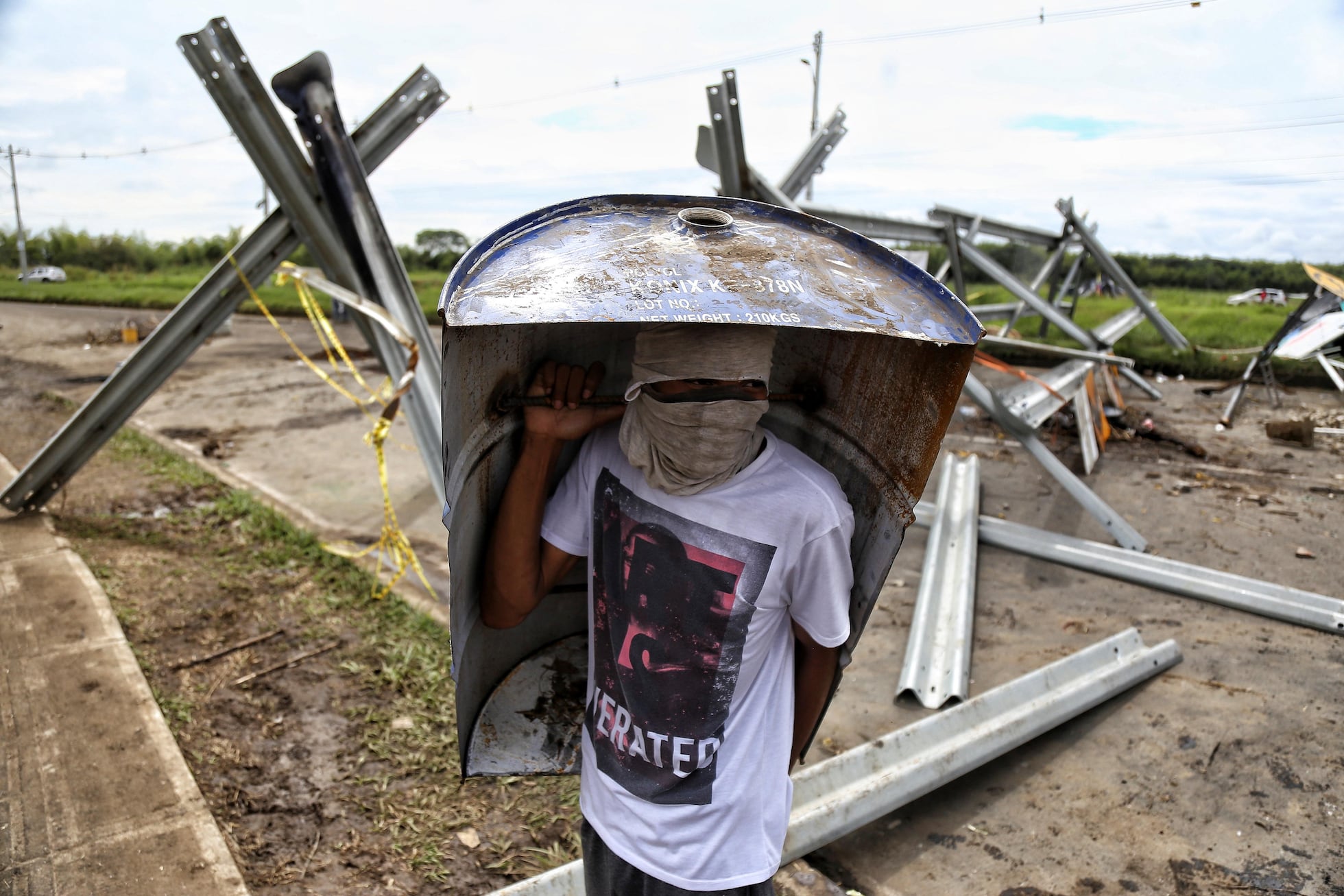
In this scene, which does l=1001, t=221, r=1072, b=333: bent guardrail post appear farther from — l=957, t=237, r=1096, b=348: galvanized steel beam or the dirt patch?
the dirt patch

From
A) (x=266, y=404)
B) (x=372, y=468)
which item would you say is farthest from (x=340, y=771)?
(x=266, y=404)

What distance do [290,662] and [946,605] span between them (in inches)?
142

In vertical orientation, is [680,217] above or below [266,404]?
above

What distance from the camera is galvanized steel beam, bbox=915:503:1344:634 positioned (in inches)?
187

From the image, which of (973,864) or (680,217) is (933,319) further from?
(973,864)

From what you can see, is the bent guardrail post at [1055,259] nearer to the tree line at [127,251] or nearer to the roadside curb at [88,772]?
the roadside curb at [88,772]

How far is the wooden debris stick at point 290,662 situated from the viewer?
3.96 meters

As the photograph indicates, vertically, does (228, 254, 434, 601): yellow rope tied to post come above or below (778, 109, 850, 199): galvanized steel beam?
below

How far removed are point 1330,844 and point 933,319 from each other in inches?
120

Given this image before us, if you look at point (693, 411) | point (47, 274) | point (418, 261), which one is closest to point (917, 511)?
point (693, 411)

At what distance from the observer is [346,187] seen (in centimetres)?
422

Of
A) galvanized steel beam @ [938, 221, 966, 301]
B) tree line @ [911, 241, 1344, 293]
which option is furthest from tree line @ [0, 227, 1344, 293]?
galvanized steel beam @ [938, 221, 966, 301]

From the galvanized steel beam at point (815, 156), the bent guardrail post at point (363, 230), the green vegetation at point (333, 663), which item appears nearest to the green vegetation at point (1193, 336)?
the galvanized steel beam at point (815, 156)

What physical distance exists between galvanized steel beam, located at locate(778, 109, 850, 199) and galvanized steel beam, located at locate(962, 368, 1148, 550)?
221 cm
